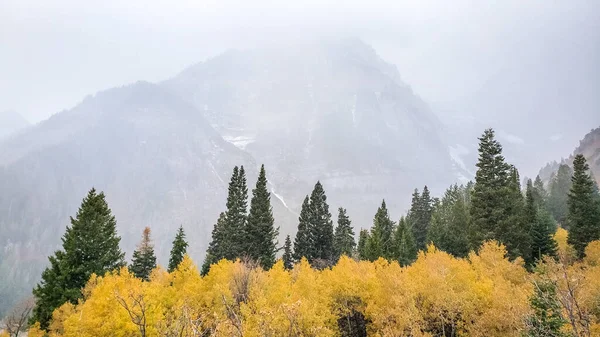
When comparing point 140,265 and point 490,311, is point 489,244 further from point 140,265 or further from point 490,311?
point 140,265

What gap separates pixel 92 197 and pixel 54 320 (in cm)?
1560

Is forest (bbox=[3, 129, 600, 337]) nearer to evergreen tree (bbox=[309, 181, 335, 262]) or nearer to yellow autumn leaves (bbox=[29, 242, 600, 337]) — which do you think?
yellow autumn leaves (bbox=[29, 242, 600, 337])

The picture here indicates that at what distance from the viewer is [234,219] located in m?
71.4

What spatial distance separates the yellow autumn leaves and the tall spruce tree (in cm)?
458

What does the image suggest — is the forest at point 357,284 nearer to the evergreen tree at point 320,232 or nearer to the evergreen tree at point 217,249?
the evergreen tree at point 217,249

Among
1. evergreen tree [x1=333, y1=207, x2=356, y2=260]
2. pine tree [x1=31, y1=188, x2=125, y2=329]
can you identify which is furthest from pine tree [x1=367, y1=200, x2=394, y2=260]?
pine tree [x1=31, y1=188, x2=125, y2=329]

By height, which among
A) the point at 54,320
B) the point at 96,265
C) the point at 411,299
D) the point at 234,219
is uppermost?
the point at 234,219

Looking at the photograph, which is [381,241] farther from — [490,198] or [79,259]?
[79,259]

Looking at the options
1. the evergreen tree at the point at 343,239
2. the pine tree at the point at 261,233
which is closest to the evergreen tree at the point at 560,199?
the evergreen tree at the point at 343,239

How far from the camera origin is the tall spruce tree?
174 ft

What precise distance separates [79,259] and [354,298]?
34.5 m

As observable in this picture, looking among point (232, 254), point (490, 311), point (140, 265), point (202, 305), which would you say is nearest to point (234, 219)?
point (232, 254)

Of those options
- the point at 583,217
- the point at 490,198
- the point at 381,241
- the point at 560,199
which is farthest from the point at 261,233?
the point at 560,199

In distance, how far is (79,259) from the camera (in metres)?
48.3
